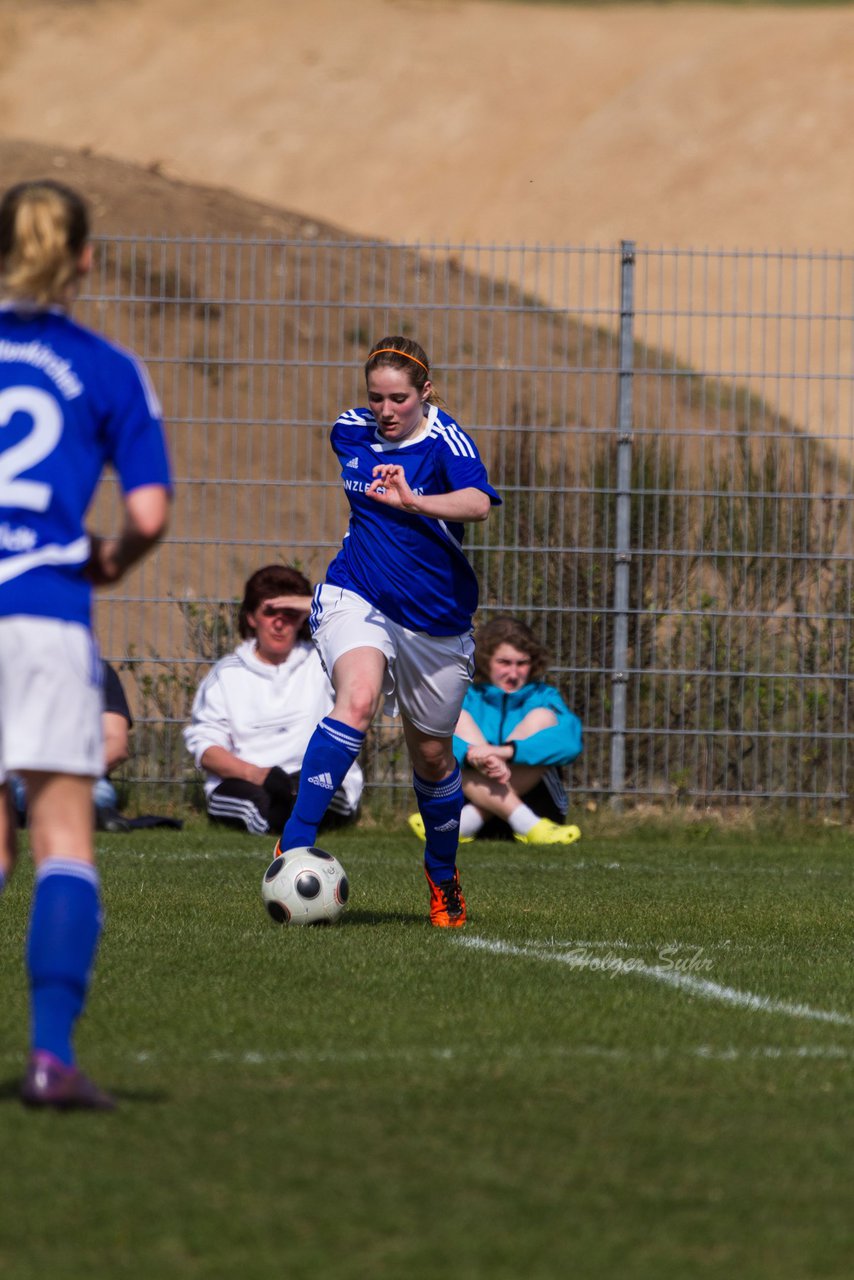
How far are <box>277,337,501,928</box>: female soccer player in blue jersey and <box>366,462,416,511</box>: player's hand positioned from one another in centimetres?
23

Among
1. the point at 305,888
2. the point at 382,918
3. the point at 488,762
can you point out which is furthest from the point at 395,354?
the point at 488,762

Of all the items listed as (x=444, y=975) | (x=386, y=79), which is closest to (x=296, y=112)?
(x=386, y=79)

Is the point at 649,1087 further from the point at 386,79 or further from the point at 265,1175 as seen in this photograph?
the point at 386,79

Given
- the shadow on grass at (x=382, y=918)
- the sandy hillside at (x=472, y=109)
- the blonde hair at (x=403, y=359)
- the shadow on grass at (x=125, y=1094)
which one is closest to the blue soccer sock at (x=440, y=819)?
the shadow on grass at (x=382, y=918)

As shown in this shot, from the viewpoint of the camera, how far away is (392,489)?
20.5ft

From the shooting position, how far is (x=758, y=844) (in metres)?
10.5

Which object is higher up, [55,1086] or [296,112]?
[296,112]

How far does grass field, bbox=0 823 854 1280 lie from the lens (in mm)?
3021

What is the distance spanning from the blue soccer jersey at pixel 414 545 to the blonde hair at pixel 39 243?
2901mm

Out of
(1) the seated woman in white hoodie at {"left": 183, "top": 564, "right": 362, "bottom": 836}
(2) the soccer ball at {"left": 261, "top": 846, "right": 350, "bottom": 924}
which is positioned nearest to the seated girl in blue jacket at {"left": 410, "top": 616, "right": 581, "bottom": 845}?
(1) the seated woman in white hoodie at {"left": 183, "top": 564, "right": 362, "bottom": 836}

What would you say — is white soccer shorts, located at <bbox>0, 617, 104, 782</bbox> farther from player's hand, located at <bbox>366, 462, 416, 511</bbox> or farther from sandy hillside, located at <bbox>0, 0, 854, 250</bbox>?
sandy hillside, located at <bbox>0, 0, 854, 250</bbox>

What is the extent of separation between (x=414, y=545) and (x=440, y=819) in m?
1.03

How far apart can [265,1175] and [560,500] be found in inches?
307

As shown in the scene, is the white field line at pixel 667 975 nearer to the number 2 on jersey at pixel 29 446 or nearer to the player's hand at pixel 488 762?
the number 2 on jersey at pixel 29 446
